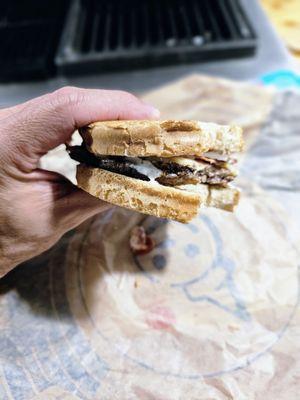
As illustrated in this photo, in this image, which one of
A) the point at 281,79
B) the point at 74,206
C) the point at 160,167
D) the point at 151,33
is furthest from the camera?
the point at 151,33

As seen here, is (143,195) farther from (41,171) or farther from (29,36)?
(29,36)

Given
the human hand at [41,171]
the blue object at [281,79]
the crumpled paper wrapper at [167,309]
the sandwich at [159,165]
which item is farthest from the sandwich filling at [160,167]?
the blue object at [281,79]

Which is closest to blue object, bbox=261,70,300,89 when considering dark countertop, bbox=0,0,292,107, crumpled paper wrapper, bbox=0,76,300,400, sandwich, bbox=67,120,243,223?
dark countertop, bbox=0,0,292,107

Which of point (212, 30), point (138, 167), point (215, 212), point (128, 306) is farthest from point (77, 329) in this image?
point (212, 30)

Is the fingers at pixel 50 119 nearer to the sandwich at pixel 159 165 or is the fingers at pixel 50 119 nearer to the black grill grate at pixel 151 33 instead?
the sandwich at pixel 159 165

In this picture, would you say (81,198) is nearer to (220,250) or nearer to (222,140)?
(222,140)

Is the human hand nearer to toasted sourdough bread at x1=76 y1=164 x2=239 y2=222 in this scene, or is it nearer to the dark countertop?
toasted sourdough bread at x1=76 y1=164 x2=239 y2=222

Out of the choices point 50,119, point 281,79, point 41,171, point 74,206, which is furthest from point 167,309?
point 281,79

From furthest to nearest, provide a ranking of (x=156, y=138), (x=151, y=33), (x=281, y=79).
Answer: (x=151, y=33) → (x=281, y=79) → (x=156, y=138)
